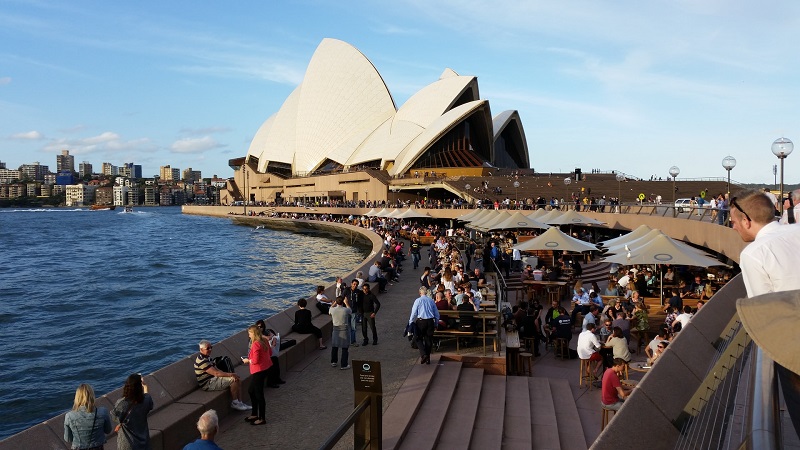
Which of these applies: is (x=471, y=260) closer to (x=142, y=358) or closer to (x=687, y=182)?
(x=142, y=358)

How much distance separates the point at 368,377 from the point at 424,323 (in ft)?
11.9

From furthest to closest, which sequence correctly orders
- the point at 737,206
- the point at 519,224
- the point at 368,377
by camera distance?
1. the point at 519,224
2. the point at 368,377
3. the point at 737,206

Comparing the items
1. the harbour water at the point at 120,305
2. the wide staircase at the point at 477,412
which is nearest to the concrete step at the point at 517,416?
the wide staircase at the point at 477,412

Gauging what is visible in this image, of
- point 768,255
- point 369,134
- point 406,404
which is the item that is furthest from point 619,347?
point 369,134

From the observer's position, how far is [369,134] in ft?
217

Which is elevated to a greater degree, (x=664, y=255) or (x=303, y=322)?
(x=664, y=255)

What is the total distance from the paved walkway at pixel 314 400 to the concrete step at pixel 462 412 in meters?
0.74

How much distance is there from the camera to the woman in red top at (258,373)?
6355 millimetres

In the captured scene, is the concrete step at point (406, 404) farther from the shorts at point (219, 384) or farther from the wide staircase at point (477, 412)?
the shorts at point (219, 384)

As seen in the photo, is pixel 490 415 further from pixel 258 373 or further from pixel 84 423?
pixel 84 423

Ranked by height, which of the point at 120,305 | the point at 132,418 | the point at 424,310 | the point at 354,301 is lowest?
the point at 120,305

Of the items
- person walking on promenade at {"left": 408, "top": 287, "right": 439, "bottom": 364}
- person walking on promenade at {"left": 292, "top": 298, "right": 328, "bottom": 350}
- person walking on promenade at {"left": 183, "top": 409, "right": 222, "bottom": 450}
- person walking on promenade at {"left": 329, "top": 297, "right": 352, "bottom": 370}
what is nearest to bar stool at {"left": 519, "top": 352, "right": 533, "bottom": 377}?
person walking on promenade at {"left": 408, "top": 287, "right": 439, "bottom": 364}

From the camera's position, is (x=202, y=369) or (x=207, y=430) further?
(x=202, y=369)

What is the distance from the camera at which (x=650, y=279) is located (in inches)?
552
